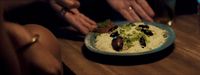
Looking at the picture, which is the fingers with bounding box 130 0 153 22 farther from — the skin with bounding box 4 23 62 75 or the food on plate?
the skin with bounding box 4 23 62 75

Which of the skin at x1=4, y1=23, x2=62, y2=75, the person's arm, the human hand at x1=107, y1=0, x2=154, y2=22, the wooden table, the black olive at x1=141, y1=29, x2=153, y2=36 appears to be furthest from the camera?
the human hand at x1=107, y1=0, x2=154, y2=22

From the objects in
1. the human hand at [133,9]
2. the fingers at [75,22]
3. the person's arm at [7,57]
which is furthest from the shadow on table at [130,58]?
the person's arm at [7,57]

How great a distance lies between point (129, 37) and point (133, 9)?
0.93 ft

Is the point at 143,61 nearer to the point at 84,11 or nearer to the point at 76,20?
the point at 76,20

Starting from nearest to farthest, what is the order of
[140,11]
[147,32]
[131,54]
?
[131,54] < [147,32] < [140,11]

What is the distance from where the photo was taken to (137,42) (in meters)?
1.05

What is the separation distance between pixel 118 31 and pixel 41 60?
14.5 inches

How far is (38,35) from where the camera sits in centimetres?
89

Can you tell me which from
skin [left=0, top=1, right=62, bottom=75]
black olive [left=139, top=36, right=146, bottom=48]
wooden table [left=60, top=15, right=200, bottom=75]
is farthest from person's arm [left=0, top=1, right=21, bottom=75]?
black olive [left=139, top=36, right=146, bottom=48]

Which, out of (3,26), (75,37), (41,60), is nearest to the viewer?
(3,26)

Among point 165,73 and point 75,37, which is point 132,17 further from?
point 165,73

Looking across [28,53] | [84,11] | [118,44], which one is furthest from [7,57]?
[84,11]

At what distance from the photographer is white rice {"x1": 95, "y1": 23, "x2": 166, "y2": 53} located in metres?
1.02

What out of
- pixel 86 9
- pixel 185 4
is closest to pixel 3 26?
pixel 86 9
